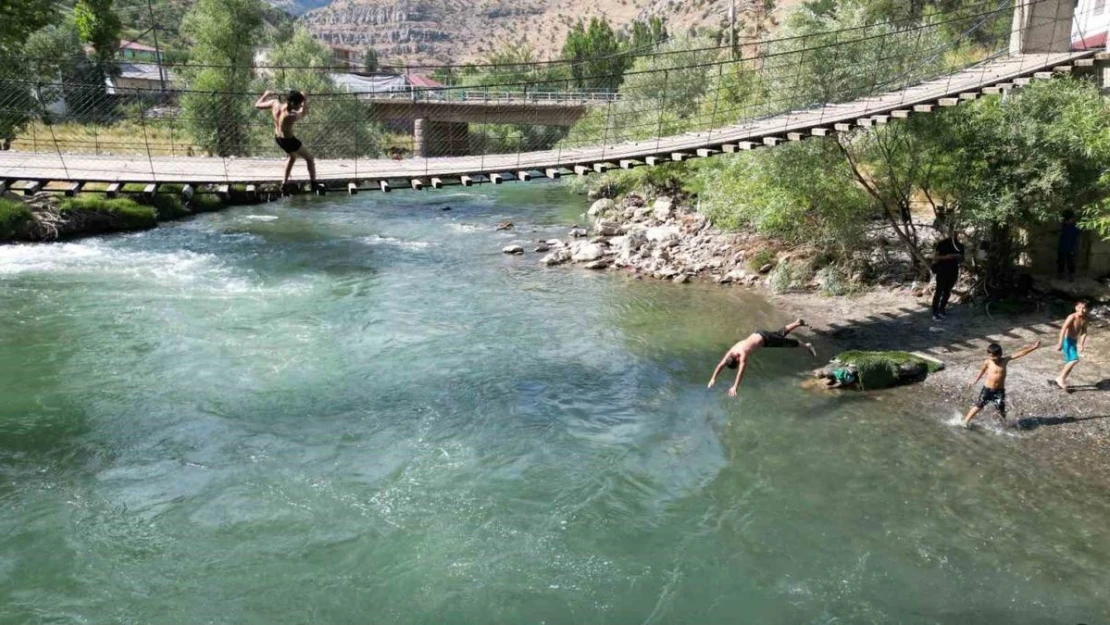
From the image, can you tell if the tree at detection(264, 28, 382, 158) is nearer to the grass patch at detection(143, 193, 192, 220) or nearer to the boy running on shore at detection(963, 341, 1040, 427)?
the grass patch at detection(143, 193, 192, 220)

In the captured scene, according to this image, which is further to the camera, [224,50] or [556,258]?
[224,50]

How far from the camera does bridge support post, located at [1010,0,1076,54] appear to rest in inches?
505

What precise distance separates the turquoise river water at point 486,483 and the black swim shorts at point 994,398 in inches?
14.4

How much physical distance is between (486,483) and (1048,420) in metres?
6.21

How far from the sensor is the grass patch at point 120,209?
61.5 feet

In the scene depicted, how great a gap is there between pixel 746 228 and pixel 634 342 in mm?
5372

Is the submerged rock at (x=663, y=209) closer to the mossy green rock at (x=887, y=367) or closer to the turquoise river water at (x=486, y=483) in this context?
the turquoise river water at (x=486, y=483)

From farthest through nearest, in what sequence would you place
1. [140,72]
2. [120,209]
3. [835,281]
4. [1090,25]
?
1. [140,72]
2. [120,209]
3. [835,281]
4. [1090,25]

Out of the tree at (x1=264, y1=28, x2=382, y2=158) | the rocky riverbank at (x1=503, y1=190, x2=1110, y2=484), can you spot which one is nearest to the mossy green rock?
the rocky riverbank at (x1=503, y1=190, x2=1110, y2=484)

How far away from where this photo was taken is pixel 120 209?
19.6m

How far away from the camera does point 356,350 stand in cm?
Answer: 1129

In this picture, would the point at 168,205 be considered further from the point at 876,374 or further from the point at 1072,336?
the point at 1072,336

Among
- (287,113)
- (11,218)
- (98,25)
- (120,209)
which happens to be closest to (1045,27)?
(287,113)

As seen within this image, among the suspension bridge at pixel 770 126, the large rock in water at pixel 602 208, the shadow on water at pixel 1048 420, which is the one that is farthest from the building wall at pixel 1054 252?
the large rock in water at pixel 602 208
